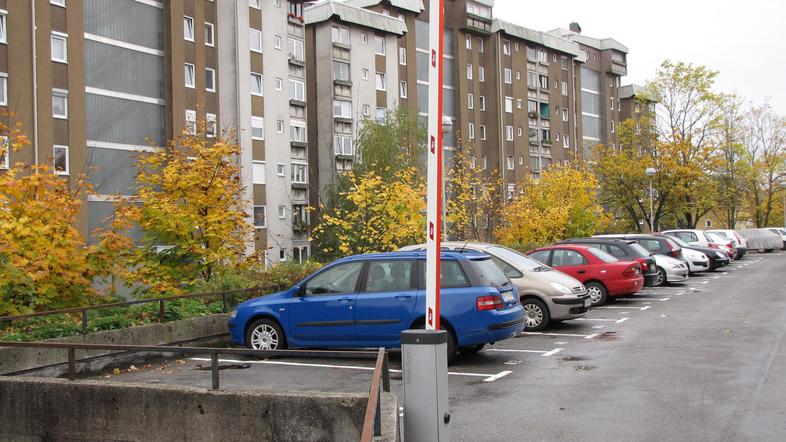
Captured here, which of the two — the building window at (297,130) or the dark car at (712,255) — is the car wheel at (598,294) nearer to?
the dark car at (712,255)

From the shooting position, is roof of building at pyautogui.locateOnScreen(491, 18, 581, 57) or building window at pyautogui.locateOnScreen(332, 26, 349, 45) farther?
roof of building at pyautogui.locateOnScreen(491, 18, 581, 57)

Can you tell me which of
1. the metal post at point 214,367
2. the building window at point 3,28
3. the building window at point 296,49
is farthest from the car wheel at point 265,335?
the building window at point 296,49

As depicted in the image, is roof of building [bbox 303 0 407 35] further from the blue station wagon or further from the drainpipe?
the blue station wagon

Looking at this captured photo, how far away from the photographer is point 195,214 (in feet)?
56.1

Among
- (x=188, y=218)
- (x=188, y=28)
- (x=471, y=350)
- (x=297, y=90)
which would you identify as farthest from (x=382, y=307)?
(x=297, y=90)

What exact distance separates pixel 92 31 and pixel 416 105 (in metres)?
25.8

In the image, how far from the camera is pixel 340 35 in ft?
174

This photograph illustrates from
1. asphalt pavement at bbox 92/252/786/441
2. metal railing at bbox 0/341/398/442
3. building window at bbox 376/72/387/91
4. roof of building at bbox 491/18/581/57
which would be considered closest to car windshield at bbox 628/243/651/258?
asphalt pavement at bbox 92/252/786/441

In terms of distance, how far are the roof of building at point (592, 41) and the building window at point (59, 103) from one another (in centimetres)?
5603

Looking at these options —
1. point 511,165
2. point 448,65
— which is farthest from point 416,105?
point 511,165

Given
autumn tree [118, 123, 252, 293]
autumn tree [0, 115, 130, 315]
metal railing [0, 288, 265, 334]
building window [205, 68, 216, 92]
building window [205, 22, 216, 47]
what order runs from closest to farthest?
metal railing [0, 288, 265, 334] → autumn tree [0, 115, 130, 315] → autumn tree [118, 123, 252, 293] → building window [205, 68, 216, 92] → building window [205, 22, 216, 47]

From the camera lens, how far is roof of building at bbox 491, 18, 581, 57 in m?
67.6

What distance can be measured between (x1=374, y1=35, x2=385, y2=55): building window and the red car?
36.9 meters

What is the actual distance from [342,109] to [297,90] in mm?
3556
